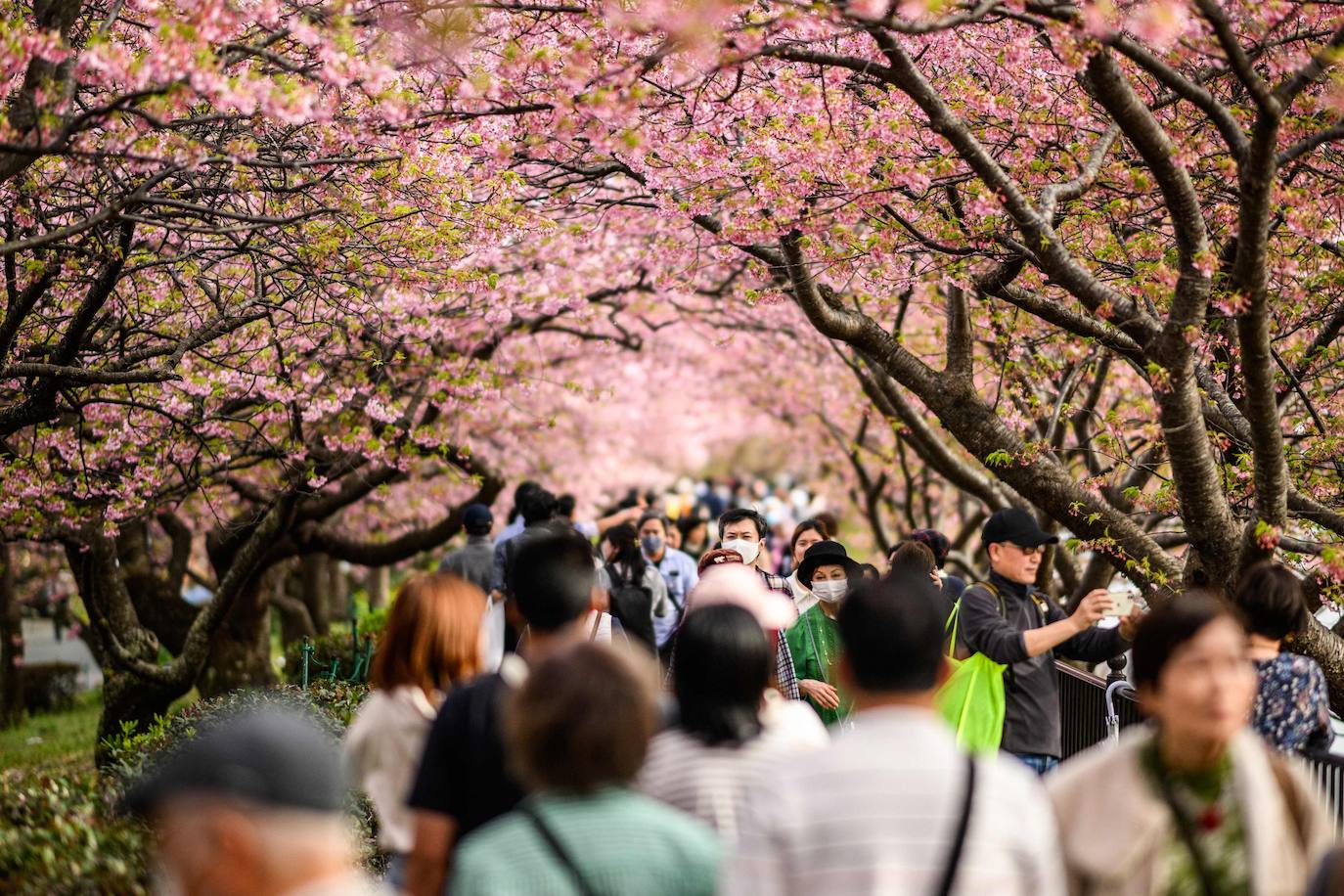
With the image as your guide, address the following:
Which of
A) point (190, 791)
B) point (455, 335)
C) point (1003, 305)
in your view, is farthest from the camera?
point (455, 335)

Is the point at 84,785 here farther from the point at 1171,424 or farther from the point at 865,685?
the point at 1171,424

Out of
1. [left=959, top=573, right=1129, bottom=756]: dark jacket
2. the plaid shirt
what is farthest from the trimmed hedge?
[left=959, top=573, right=1129, bottom=756]: dark jacket

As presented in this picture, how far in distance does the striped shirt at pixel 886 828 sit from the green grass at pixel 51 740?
12.9 meters

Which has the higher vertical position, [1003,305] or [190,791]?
[1003,305]

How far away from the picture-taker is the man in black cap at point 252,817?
228cm

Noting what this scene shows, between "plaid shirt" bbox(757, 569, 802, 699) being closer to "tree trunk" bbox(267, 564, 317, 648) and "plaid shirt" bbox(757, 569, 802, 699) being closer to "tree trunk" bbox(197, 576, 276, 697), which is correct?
"tree trunk" bbox(197, 576, 276, 697)

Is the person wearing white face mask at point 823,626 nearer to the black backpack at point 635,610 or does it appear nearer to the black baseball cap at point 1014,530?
the black backpack at point 635,610

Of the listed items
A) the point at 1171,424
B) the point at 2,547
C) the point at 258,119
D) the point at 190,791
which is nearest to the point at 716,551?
the point at 1171,424

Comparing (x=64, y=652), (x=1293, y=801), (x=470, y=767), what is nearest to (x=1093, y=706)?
(x=1293, y=801)

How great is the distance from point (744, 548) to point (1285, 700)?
10.9ft

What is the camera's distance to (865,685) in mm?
2664

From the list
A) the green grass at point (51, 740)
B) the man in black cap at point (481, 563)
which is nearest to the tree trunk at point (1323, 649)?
the man in black cap at point (481, 563)

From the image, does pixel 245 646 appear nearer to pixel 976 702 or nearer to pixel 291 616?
pixel 291 616

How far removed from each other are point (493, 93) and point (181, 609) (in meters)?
8.75
